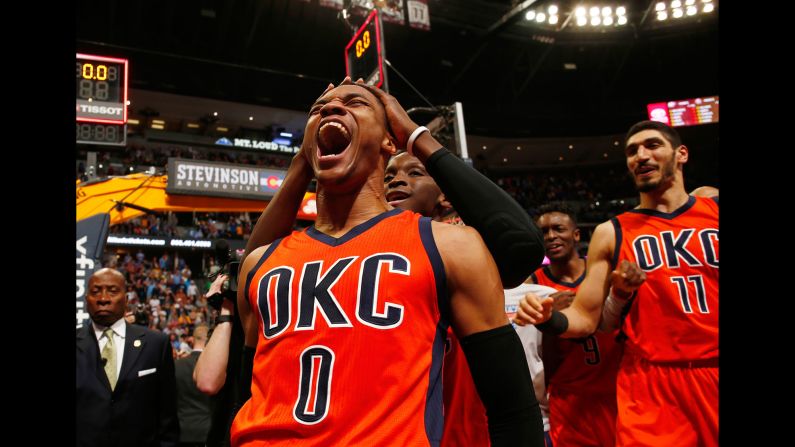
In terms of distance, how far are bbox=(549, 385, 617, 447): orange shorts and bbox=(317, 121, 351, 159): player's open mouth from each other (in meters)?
3.06

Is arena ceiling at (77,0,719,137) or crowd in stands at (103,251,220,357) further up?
arena ceiling at (77,0,719,137)

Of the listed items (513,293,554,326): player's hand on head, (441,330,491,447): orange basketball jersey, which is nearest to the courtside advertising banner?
(441,330,491,447): orange basketball jersey

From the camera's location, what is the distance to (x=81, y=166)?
23.9 metres

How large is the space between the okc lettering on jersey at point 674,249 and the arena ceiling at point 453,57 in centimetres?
1773

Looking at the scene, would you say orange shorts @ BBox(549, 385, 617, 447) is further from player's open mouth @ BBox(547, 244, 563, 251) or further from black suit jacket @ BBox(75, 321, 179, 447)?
black suit jacket @ BBox(75, 321, 179, 447)

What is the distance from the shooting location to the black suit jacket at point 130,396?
13.9 feet

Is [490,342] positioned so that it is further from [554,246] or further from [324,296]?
[554,246]

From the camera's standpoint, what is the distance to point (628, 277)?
3.45m

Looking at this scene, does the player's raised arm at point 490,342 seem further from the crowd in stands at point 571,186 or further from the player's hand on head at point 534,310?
the crowd in stands at point 571,186

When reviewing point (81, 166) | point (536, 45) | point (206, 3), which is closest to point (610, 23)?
point (536, 45)

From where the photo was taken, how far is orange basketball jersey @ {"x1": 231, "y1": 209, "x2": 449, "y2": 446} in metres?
1.68

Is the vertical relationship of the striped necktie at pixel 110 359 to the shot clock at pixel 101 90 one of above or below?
below

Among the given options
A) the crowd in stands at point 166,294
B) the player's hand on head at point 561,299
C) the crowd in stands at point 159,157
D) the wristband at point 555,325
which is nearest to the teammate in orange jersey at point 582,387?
the player's hand on head at point 561,299
